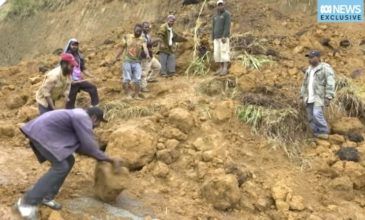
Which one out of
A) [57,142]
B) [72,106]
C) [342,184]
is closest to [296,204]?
[342,184]

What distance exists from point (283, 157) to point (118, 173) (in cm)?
269

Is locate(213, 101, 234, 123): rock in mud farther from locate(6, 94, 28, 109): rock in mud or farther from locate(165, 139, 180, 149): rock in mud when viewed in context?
locate(6, 94, 28, 109): rock in mud

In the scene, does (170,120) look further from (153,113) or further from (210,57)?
(210,57)

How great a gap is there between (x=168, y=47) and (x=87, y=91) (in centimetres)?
197

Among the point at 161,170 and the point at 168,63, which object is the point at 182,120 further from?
the point at 168,63

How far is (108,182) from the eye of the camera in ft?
17.8

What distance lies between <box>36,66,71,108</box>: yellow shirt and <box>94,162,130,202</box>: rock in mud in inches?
45.0

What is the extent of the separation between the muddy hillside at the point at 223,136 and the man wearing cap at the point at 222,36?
0.21m

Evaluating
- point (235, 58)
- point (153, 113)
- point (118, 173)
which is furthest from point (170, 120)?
point (235, 58)

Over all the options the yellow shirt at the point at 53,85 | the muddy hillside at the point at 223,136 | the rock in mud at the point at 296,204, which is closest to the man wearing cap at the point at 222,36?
the muddy hillside at the point at 223,136

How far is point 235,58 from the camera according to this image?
9367 millimetres

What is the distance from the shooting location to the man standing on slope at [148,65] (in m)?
8.50

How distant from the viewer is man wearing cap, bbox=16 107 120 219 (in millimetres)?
4902

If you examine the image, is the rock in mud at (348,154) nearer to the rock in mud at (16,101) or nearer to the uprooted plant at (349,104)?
the uprooted plant at (349,104)
